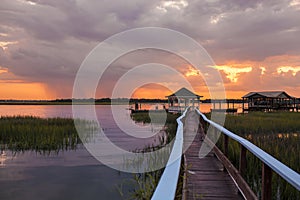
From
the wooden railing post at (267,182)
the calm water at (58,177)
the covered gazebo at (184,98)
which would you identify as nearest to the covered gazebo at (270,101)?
the covered gazebo at (184,98)

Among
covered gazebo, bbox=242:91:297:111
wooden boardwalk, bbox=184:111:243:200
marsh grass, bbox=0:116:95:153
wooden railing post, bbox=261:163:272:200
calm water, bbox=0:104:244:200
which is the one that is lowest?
calm water, bbox=0:104:244:200

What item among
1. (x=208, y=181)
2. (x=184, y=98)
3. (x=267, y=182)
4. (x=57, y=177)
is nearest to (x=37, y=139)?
(x=57, y=177)

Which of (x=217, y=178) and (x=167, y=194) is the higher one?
(x=167, y=194)

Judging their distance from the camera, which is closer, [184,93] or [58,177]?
[58,177]

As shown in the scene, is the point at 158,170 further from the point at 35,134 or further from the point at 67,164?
the point at 35,134

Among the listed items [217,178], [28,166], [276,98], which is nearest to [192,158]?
[217,178]

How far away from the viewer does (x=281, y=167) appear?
2.64m

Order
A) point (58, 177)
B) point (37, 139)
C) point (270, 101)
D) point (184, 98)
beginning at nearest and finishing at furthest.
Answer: point (58, 177) → point (37, 139) → point (184, 98) → point (270, 101)

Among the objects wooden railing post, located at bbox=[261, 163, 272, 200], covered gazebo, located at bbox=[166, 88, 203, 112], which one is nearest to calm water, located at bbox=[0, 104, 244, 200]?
wooden railing post, located at bbox=[261, 163, 272, 200]

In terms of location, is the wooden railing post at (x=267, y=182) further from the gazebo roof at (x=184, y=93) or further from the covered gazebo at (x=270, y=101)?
the covered gazebo at (x=270, y=101)

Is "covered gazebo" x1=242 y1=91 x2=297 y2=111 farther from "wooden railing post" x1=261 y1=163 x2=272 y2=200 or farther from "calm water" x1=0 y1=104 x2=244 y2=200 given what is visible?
"wooden railing post" x1=261 y1=163 x2=272 y2=200

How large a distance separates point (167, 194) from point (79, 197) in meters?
8.09

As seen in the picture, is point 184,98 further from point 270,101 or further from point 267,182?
point 267,182

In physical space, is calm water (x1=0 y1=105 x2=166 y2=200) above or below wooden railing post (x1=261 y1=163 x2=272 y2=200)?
below
